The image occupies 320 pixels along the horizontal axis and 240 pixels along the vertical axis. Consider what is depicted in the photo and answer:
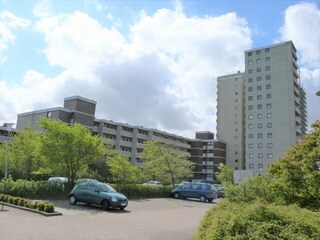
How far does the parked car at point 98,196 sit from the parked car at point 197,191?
13084 mm

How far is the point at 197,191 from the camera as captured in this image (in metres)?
31.8

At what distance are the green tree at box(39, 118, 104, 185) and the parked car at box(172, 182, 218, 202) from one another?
402 inches

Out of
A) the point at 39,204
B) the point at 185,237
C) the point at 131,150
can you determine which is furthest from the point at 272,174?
the point at 131,150

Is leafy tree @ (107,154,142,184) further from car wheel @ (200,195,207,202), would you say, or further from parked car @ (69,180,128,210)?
parked car @ (69,180,128,210)

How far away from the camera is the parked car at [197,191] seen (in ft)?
102

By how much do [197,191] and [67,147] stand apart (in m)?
13.2

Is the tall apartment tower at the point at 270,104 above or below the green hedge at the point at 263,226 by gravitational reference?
above

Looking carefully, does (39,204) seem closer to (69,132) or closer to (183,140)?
(69,132)

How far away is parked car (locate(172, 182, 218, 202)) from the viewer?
1224 inches

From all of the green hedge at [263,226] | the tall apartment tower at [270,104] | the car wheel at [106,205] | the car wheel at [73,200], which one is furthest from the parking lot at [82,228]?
the tall apartment tower at [270,104]

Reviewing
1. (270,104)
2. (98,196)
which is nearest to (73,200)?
(98,196)

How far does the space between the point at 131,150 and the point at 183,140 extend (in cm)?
2184

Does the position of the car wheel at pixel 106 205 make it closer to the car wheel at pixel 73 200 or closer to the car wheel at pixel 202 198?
the car wheel at pixel 73 200

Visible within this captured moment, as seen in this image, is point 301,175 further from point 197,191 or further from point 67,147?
point 197,191
